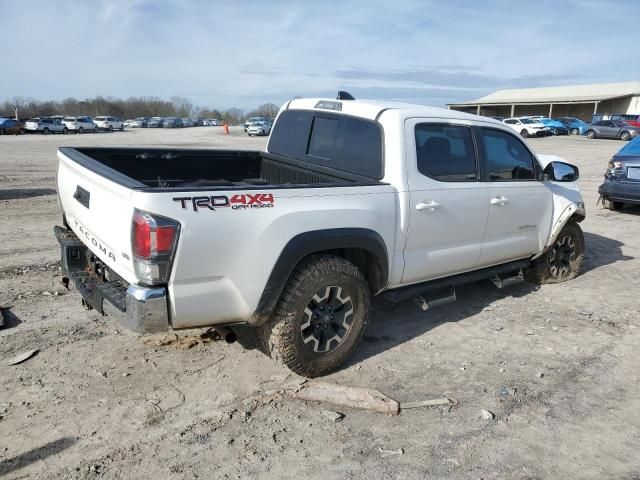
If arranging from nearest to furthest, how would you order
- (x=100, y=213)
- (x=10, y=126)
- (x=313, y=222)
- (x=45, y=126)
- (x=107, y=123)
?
1. (x=100, y=213)
2. (x=313, y=222)
3. (x=10, y=126)
4. (x=45, y=126)
5. (x=107, y=123)

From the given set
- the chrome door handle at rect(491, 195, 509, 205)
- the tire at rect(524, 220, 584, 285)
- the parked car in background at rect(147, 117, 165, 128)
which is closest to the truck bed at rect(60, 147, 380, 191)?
the chrome door handle at rect(491, 195, 509, 205)

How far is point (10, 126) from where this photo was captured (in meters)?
42.1

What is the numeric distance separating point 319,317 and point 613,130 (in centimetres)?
4202

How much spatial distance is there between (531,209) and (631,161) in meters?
5.73

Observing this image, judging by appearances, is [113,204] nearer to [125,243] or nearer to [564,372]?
[125,243]

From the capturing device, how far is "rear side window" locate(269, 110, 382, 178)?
4.18 m

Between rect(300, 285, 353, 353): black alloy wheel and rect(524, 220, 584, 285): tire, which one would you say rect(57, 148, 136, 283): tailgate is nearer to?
rect(300, 285, 353, 353): black alloy wheel

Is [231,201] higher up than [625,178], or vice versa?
[231,201]

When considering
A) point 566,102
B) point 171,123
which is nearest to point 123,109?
point 171,123

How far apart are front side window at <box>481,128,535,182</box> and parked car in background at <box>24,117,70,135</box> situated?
47.2m

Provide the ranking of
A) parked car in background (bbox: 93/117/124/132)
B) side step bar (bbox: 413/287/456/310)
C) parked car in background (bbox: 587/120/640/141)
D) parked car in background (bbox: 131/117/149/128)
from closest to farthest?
side step bar (bbox: 413/287/456/310), parked car in background (bbox: 587/120/640/141), parked car in background (bbox: 93/117/124/132), parked car in background (bbox: 131/117/149/128)

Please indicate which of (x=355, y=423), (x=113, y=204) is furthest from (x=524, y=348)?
(x=113, y=204)

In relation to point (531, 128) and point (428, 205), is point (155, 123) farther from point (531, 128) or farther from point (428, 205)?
point (428, 205)

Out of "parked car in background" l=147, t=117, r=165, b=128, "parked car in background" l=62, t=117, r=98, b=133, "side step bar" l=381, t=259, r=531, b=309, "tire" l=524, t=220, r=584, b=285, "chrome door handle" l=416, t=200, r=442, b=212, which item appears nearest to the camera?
"chrome door handle" l=416, t=200, r=442, b=212
